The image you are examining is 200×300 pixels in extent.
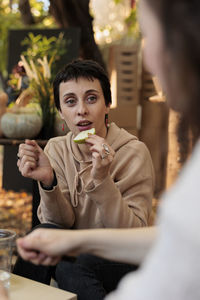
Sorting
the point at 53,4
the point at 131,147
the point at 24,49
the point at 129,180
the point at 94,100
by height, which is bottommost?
the point at 129,180

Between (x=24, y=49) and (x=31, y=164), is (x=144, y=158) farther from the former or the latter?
(x=24, y=49)

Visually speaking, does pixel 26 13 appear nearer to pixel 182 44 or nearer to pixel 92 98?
pixel 92 98

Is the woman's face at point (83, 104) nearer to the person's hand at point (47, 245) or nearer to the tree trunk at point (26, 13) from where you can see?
the person's hand at point (47, 245)

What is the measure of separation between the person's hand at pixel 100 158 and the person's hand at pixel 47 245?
0.63m

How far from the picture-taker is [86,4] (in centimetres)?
421

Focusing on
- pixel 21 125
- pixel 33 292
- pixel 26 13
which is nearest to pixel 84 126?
pixel 33 292

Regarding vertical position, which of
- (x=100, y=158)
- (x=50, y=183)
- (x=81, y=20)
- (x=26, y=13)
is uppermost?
(x=26, y=13)

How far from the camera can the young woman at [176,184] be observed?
637 mm

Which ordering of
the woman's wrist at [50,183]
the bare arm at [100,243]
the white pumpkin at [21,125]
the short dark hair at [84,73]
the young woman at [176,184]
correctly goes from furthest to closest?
the white pumpkin at [21,125] → the short dark hair at [84,73] → the woman's wrist at [50,183] → the bare arm at [100,243] → the young woman at [176,184]

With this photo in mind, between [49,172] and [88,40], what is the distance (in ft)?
9.06

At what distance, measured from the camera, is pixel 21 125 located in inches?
114

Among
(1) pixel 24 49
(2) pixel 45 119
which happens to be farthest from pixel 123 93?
(2) pixel 45 119

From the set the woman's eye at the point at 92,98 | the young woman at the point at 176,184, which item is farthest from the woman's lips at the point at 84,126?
the young woman at the point at 176,184

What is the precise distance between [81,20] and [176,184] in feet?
12.3
